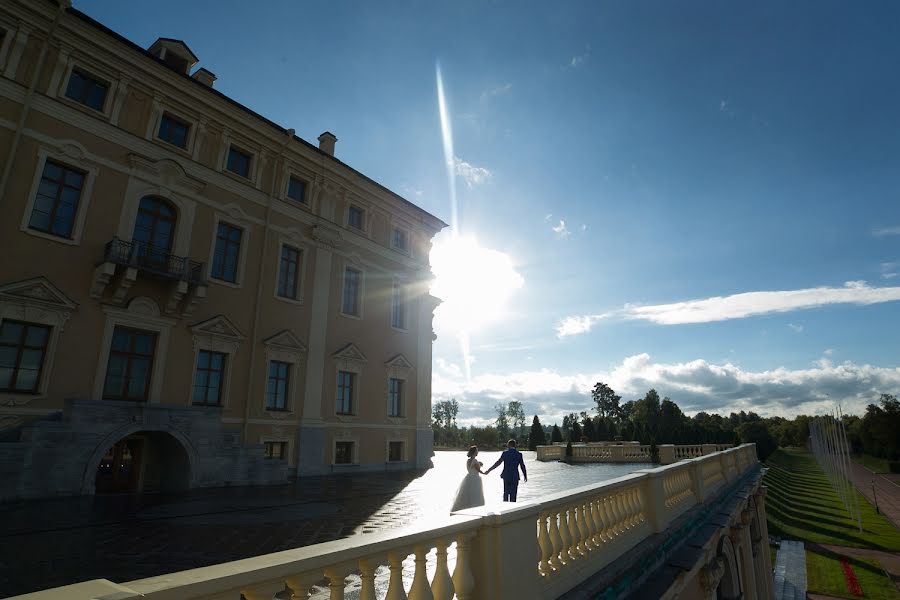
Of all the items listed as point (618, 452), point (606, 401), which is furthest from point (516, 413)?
point (618, 452)

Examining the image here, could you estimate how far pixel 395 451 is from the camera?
22.2m

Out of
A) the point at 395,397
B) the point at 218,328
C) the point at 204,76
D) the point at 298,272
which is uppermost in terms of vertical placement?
the point at 204,76

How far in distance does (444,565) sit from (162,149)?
17462 millimetres

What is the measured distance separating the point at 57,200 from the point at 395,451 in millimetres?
16230

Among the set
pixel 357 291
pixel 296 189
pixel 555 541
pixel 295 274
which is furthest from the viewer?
pixel 357 291

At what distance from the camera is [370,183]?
22.3 meters

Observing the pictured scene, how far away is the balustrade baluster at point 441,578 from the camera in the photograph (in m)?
3.13

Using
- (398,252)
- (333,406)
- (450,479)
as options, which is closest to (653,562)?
(450,479)

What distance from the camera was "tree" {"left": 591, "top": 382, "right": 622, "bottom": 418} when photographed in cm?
11544

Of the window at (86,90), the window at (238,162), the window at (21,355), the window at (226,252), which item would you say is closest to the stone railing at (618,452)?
the window at (226,252)

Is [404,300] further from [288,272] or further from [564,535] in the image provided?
[564,535]

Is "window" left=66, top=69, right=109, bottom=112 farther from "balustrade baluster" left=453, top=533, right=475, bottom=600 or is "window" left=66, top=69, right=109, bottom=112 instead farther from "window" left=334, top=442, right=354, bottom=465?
"balustrade baluster" left=453, top=533, right=475, bottom=600

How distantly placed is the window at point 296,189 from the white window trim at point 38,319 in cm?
939

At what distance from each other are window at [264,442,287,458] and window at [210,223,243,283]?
A: 639cm
